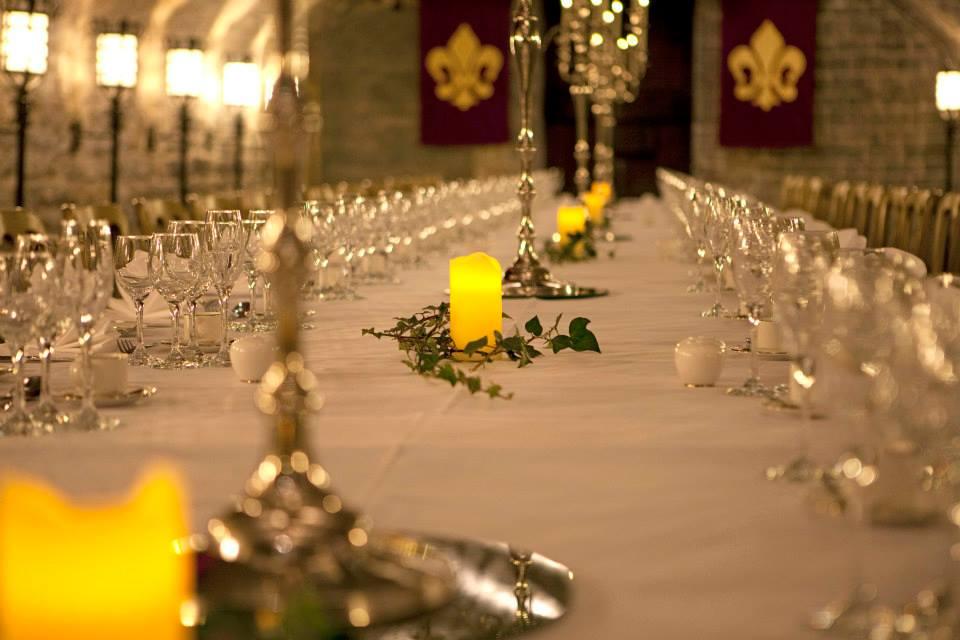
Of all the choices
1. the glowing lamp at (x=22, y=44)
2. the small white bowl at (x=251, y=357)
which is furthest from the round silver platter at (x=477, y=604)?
the glowing lamp at (x=22, y=44)

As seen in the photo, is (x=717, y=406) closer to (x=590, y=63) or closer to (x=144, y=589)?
(x=144, y=589)

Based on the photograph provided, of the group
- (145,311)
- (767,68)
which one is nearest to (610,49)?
(145,311)

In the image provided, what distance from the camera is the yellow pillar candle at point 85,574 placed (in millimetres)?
905

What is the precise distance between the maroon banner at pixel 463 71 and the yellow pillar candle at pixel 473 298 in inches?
573

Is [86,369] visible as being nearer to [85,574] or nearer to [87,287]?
[87,287]

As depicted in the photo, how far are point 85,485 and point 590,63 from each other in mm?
7842

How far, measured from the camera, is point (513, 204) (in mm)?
8391

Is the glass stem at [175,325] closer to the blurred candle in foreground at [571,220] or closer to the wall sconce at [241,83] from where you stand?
the blurred candle in foreground at [571,220]

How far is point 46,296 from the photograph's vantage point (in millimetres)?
1815

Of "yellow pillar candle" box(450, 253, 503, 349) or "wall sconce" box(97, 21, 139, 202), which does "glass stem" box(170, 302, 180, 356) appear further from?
"wall sconce" box(97, 21, 139, 202)

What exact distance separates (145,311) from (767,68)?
1383cm

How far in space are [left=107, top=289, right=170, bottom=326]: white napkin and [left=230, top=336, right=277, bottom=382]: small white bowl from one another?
76 centimetres

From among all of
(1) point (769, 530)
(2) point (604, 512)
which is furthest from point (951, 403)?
(2) point (604, 512)

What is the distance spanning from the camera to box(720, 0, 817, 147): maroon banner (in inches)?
629
